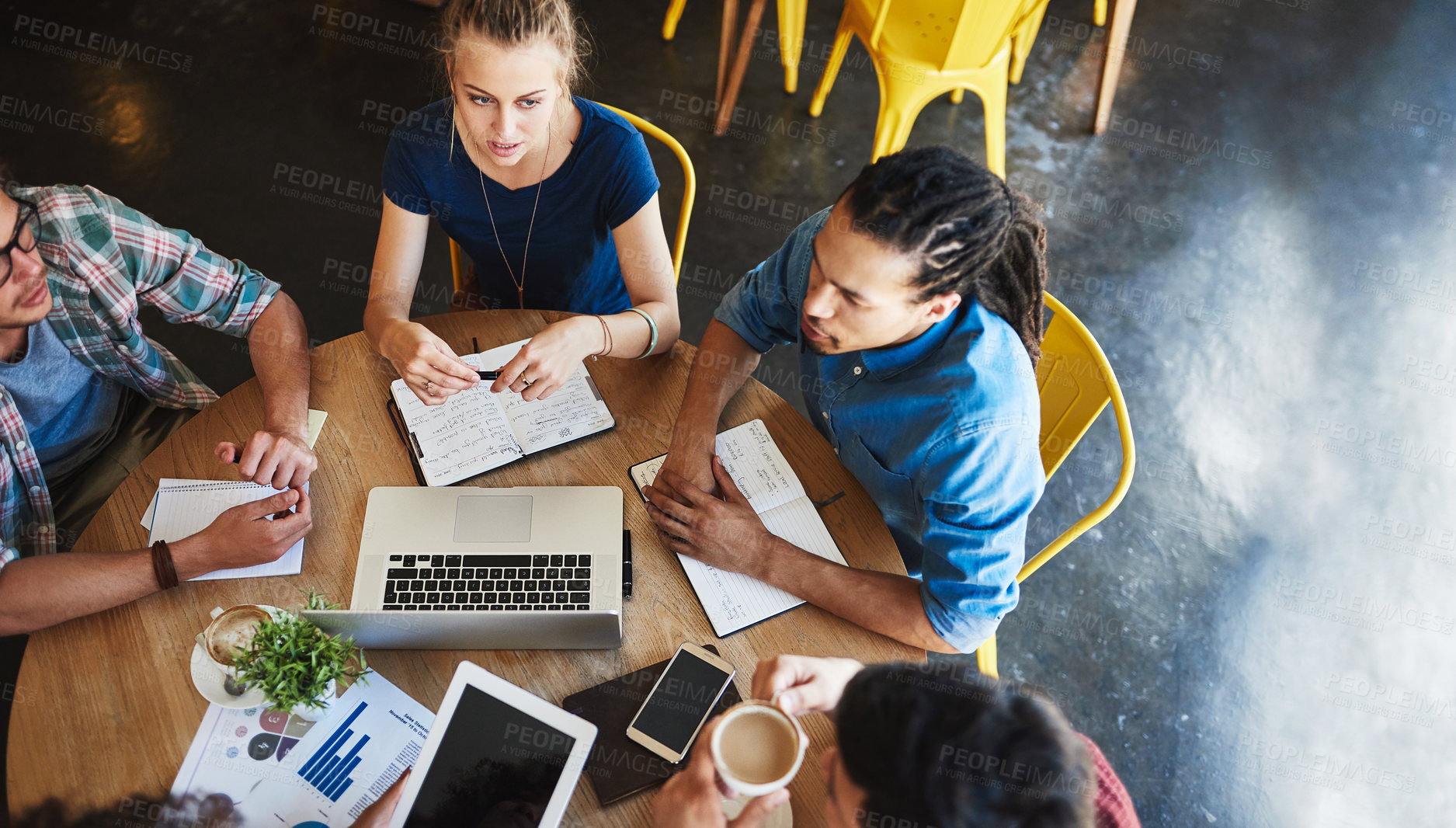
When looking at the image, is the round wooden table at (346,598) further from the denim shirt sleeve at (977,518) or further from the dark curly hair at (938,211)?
the dark curly hair at (938,211)

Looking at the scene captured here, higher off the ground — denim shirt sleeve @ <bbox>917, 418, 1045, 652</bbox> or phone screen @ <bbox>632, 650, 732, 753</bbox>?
denim shirt sleeve @ <bbox>917, 418, 1045, 652</bbox>

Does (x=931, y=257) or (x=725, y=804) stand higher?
(x=931, y=257)

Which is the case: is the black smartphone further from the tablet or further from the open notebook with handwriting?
the open notebook with handwriting

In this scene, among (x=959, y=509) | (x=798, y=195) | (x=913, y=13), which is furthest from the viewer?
(x=798, y=195)

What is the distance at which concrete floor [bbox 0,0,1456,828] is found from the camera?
2.22 meters

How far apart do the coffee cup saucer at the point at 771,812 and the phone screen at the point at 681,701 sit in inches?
4.1

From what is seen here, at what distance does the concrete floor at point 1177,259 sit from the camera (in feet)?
7.30

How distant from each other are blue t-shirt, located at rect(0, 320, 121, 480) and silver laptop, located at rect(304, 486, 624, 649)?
0.65 metres

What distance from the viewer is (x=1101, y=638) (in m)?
2.29

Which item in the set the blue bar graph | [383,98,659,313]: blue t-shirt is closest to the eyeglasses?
[383,98,659,313]: blue t-shirt

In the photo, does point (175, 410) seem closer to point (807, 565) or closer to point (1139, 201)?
point (807, 565)

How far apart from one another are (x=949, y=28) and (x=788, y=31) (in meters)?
0.79

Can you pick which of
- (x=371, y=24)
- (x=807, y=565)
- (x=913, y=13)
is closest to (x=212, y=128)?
(x=371, y=24)

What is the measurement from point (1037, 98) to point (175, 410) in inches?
121
